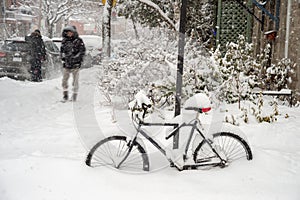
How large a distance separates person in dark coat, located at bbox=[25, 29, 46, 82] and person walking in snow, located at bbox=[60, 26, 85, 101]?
2.81 metres

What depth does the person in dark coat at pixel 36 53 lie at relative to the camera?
402 inches

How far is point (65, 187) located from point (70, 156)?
846 millimetres

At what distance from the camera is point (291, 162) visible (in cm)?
390

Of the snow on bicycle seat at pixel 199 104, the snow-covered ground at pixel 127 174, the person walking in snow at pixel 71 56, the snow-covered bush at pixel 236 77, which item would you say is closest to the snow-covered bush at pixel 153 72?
the snow-covered bush at pixel 236 77

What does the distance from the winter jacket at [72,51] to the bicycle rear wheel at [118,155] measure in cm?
441

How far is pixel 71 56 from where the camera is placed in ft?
25.1

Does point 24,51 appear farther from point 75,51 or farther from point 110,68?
point 110,68

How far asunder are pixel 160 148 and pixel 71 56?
470cm

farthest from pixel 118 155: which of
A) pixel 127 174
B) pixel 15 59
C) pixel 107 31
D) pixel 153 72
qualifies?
pixel 15 59

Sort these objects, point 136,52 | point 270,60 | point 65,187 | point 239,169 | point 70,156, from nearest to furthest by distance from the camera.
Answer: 1. point 65,187
2. point 239,169
3. point 70,156
4. point 136,52
5. point 270,60

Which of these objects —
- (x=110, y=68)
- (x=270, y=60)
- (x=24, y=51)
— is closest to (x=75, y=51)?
(x=110, y=68)

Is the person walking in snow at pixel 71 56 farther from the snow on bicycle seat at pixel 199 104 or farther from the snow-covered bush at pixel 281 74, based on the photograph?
the snow on bicycle seat at pixel 199 104

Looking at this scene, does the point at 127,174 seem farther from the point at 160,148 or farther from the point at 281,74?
the point at 281,74

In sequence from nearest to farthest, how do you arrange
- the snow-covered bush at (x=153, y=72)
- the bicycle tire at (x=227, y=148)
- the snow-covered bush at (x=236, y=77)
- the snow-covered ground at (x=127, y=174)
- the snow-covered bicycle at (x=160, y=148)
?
the snow-covered ground at (x=127, y=174), the snow-covered bicycle at (x=160, y=148), the bicycle tire at (x=227, y=148), the snow-covered bush at (x=236, y=77), the snow-covered bush at (x=153, y=72)
